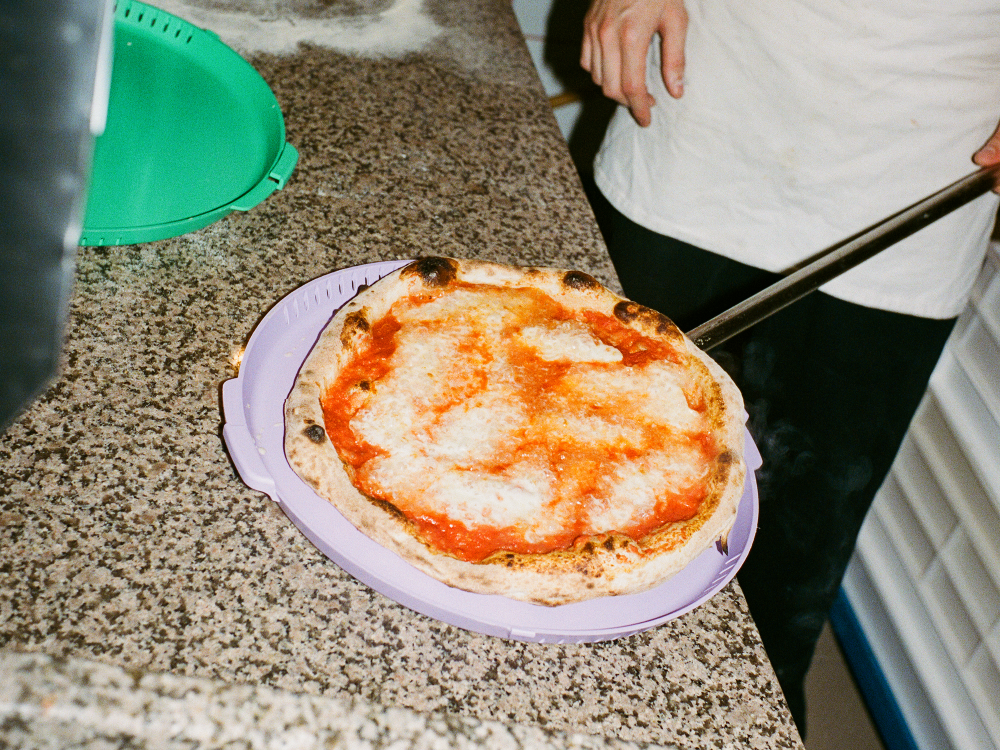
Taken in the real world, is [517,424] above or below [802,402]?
above

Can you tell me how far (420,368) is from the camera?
0.81 metres

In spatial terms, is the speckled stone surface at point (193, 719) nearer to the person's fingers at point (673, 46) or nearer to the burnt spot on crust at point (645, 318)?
the burnt spot on crust at point (645, 318)

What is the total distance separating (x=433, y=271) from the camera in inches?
35.1

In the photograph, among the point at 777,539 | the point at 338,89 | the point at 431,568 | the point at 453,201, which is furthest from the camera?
the point at 777,539

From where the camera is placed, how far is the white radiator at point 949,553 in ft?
5.43

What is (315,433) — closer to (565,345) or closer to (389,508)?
(389,508)

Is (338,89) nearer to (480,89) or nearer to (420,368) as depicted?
(480,89)

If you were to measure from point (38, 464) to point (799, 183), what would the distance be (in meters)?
1.13

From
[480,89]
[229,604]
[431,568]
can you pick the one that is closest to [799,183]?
[480,89]

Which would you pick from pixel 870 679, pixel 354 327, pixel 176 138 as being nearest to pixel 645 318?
pixel 354 327

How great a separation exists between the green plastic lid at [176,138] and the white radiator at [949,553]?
4.71ft

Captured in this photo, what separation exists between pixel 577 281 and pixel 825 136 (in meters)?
0.59

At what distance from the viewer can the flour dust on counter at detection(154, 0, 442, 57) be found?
133 centimetres

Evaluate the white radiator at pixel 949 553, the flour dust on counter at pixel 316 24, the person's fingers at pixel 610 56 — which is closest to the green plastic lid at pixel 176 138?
the flour dust on counter at pixel 316 24
